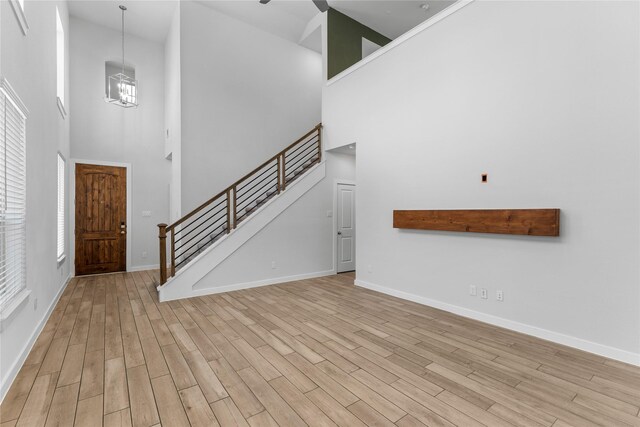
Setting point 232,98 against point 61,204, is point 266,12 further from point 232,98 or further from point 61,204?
point 61,204

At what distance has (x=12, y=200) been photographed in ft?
8.52

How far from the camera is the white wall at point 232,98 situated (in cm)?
605

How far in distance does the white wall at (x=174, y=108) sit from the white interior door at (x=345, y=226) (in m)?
3.31

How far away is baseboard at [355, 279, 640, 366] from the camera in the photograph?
104 inches

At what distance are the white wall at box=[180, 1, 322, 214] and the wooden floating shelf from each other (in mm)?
3964

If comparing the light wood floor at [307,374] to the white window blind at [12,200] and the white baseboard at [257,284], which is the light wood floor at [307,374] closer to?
the white window blind at [12,200]

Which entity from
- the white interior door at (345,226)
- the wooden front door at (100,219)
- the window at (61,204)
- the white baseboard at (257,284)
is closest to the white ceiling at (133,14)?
the wooden front door at (100,219)

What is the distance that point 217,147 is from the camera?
638 centimetres

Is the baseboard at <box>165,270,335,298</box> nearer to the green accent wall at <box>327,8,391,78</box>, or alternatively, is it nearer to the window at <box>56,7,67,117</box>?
the window at <box>56,7,67,117</box>

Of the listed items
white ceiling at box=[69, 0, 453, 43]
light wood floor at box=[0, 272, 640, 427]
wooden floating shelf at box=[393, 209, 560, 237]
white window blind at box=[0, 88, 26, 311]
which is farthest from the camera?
white ceiling at box=[69, 0, 453, 43]

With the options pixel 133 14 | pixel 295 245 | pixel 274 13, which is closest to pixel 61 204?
pixel 133 14

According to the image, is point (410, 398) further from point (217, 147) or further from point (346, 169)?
point (217, 147)

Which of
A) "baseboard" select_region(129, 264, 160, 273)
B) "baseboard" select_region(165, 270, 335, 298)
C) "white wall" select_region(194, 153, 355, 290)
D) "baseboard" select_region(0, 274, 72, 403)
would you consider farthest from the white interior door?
"baseboard" select_region(0, 274, 72, 403)

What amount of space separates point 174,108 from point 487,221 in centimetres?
630
